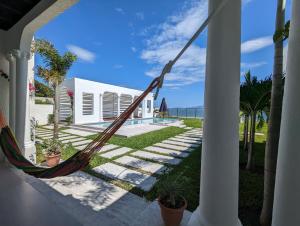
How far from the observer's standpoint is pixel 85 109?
14492 millimetres

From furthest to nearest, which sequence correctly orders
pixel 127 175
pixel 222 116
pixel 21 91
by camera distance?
pixel 127 175
pixel 21 91
pixel 222 116

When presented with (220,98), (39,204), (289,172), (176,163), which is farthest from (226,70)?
(176,163)

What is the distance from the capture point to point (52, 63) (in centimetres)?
570

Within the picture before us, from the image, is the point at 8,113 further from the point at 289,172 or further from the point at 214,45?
the point at 289,172

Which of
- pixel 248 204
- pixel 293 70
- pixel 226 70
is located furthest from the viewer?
pixel 248 204

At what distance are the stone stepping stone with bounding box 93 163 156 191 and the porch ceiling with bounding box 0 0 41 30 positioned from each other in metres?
3.57

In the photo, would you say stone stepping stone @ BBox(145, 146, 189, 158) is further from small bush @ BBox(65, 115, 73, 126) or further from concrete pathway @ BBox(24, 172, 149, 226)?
small bush @ BBox(65, 115, 73, 126)

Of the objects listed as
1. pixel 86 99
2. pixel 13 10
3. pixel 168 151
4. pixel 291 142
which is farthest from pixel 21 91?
pixel 86 99

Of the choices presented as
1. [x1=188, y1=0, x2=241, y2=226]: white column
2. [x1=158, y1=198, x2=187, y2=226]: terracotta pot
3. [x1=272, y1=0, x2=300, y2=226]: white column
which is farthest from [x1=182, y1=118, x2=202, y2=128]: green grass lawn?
[x1=272, y1=0, x2=300, y2=226]: white column

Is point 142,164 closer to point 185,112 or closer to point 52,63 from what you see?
point 52,63

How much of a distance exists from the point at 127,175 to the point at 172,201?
7.11ft

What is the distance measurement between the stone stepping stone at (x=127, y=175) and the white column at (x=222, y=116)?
2126 mm

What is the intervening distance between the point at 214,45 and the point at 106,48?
1199 inches

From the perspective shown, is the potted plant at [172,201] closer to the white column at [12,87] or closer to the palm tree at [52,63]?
the white column at [12,87]
